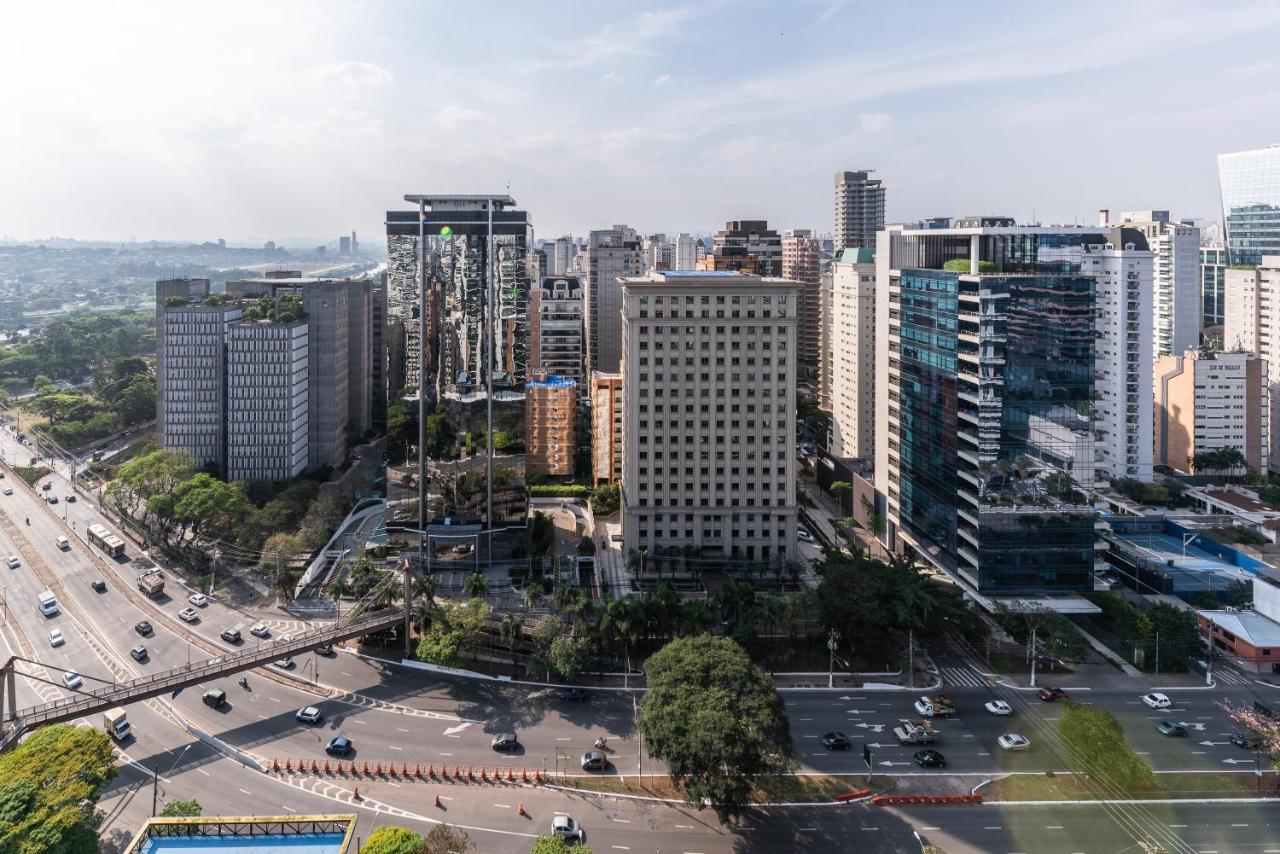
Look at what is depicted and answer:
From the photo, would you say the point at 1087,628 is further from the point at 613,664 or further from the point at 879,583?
the point at 613,664

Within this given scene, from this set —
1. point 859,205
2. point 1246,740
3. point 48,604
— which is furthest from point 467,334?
point 859,205

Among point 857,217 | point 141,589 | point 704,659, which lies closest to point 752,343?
point 704,659

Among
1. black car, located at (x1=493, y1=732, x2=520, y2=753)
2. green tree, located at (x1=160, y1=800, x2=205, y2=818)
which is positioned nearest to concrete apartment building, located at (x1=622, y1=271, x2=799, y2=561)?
black car, located at (x1=493, y1=732, x2=520, y2=753)

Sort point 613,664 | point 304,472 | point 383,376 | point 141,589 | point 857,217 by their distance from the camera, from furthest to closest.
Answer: point 857,217 → point 383,376 → point 304,472 → point 141,589 → point 613,664

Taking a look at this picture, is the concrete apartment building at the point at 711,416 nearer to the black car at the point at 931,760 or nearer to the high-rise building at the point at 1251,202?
the black car at the point at 931,760

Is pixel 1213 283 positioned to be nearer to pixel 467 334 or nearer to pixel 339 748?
pixel 467 334

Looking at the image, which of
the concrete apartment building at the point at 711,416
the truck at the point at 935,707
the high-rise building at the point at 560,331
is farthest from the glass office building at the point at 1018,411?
the high-rise building at the point at 560,331

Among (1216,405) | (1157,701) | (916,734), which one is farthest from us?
(1216,405)
